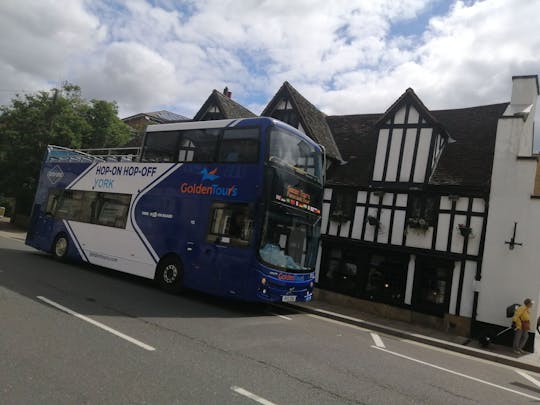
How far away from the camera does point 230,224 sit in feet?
32.9

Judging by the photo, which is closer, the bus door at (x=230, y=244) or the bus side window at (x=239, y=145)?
the bus door at (x=230, y=244)

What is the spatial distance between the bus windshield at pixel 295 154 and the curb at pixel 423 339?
12.9 ft

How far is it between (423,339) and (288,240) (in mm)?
4560

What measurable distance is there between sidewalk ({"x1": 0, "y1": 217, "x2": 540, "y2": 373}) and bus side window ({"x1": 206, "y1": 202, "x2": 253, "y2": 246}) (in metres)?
3.61

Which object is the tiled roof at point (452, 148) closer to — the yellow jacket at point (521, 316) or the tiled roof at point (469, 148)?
the tiled roof at point (469, 148)

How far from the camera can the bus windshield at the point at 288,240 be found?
9539 mm

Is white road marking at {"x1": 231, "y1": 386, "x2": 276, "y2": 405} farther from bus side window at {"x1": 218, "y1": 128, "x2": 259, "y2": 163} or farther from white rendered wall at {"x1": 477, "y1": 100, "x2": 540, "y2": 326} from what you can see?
white rendered wall at {"x1": 477, "y1": 100, "x2": 540, "y2": 326}

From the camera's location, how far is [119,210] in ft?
41.7

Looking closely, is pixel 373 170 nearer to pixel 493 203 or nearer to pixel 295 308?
pixel 493 203

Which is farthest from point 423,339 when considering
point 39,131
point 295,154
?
point 39,131

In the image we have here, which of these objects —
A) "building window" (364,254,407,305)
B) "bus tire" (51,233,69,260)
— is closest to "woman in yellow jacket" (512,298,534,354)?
"building window" (364,254,407,305)

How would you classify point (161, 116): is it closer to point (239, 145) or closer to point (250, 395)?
point (239, 145)

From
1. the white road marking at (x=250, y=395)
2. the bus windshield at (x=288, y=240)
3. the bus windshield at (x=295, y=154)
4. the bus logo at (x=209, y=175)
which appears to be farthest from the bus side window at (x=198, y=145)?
the white road marking at (x=250, y=395)

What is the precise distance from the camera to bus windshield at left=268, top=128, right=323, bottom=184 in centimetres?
980
